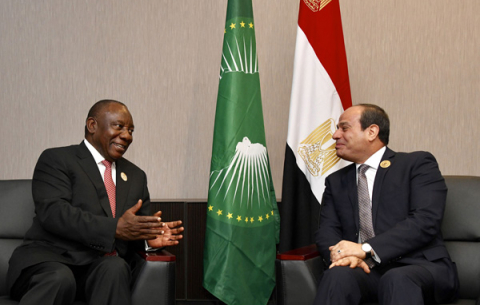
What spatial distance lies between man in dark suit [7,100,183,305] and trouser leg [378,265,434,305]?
108 centimetres

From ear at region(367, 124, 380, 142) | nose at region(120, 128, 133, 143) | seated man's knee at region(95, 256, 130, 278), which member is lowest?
seated man's knee at region(95, 256, 130, 278)

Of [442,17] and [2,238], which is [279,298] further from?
[442,17]

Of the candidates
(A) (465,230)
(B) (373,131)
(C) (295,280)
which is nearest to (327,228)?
(C) (295,280)

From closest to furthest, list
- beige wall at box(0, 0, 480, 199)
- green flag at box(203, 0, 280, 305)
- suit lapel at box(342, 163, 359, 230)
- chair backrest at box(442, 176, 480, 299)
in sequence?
chair backrest at box(442, 176, 480, 299)
suit lapel at box(342, 163, 359, 230)
green flag at box(203, 0, 280, 305)
beige wall at box(0, 0, 480, 199)

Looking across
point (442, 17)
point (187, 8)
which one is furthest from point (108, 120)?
point (442, 17)

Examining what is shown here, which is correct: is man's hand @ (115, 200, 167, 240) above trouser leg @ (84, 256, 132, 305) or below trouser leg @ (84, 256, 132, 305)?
above

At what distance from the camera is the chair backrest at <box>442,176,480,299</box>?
255 centimetres

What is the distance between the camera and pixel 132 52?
12.8ft

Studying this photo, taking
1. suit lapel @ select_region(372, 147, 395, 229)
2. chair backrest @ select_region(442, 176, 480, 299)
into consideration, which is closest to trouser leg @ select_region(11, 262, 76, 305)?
suit lapel @ select_region(372, 147, 395, 229)

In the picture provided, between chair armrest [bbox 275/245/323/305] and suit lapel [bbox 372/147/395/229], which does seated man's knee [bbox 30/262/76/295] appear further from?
suit lapel [bbox 372/147/395/229]

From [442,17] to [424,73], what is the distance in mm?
427

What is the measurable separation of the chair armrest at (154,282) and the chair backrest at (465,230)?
143 centimetres

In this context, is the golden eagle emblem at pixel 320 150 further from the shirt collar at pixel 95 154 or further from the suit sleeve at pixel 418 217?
the shirt collar at pixel 95 154

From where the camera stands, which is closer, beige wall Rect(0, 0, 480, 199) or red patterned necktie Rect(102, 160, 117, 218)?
red patterned necktie Rect(102, 160, 117, 218)
